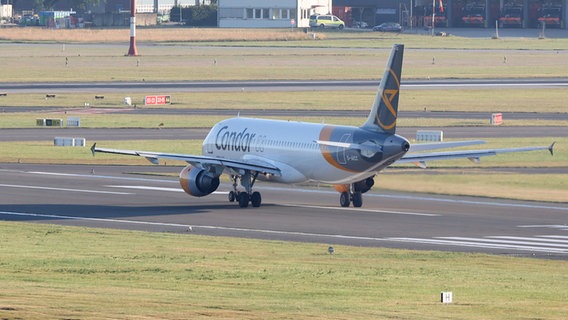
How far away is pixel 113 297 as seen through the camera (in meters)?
31.2

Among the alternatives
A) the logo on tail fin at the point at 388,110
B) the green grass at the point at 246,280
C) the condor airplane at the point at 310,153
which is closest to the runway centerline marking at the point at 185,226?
the green grass at the point at 246,280

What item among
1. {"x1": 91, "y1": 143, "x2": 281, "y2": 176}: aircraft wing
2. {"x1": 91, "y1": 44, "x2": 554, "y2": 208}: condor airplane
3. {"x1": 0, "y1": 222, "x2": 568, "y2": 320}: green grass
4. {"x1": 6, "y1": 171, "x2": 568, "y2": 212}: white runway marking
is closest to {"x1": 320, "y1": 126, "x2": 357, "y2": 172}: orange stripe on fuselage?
{"x1": 91, "y1": 44, "x2": 554, "y2": 208}: condor airplane

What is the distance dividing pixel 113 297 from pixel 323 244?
821 inches

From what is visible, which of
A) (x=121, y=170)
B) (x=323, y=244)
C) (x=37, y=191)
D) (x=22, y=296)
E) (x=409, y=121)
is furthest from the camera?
(x=409, y=121)

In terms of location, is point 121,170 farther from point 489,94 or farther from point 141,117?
point 489,94

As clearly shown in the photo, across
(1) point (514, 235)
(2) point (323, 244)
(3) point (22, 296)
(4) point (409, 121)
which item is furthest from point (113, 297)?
(4) point (409, 121)

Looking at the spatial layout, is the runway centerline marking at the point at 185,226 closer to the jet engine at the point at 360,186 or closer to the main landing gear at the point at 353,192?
the jet engine at the point at 360,186

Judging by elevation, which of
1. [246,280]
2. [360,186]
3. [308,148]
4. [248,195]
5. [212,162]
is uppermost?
[308,148]

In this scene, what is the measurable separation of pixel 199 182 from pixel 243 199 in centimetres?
253

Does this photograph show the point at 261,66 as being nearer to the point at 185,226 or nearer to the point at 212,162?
the point at 212,162

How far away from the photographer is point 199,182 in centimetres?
6359

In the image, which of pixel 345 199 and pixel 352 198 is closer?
pixel 352 198

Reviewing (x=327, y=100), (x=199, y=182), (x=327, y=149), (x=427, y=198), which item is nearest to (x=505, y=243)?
(x=327, y=149)

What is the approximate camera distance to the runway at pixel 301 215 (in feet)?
174
